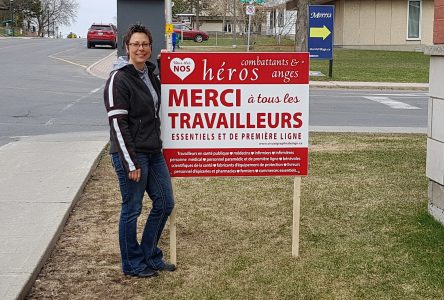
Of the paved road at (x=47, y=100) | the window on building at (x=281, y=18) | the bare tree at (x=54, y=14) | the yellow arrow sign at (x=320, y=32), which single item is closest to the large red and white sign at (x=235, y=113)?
the paved road at (x=47, y=100)

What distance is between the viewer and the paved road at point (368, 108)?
14.2 m

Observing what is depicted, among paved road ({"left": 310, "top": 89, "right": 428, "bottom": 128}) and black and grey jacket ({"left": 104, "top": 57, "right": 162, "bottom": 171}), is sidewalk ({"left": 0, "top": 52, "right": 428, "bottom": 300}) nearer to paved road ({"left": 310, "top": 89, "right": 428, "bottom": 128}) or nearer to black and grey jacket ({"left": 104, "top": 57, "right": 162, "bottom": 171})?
black and grey jacket ({"left": 104, "top": 57, "right": 162, "bottom": 171})

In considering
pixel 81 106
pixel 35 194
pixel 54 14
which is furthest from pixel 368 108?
pixel 54 14

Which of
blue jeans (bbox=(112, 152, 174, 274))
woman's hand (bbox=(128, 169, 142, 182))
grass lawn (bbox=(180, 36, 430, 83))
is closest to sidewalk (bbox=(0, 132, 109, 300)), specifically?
blue jeans (bbox=(112, 152, 174, 274))

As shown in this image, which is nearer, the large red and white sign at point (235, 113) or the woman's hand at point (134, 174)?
the woman's hand at point (134, 174)

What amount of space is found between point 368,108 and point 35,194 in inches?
444

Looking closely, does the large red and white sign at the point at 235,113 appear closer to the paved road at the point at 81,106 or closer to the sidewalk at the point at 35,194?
the sidewalk at the point at 35,194

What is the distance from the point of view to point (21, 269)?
4.90 m

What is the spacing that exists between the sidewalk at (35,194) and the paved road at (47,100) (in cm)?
115

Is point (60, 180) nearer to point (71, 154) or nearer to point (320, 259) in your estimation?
point (71, 154)

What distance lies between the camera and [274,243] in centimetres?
592

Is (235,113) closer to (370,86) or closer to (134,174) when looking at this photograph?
(134,174)

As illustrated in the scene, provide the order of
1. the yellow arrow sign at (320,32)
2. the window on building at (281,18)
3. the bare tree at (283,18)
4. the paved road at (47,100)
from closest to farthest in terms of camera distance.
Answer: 1. the paved road at (47,100)
2. the yellow arrow sign at (320,32)
3. the bare tree at (283,18)
4. the window on building at (281,18)

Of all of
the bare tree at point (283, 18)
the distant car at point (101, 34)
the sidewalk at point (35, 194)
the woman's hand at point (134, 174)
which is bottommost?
the sidewalk at point (35, 194)
